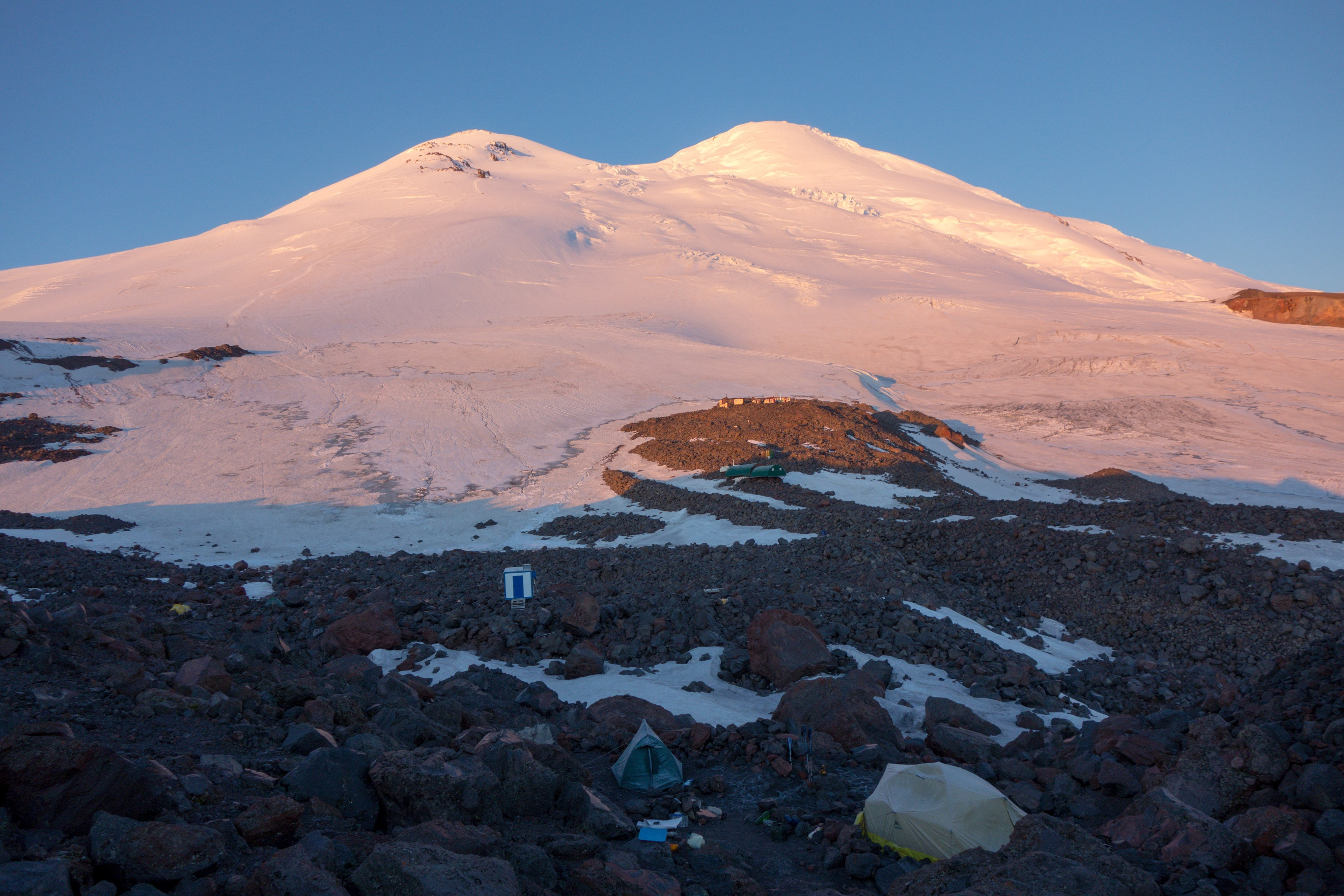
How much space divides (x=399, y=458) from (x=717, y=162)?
11358 centimetres

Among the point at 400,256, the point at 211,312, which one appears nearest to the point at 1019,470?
the point at 211,312

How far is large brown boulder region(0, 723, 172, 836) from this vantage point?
3146mm

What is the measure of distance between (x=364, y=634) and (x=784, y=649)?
491cm

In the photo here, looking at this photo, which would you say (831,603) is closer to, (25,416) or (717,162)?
(25,416)

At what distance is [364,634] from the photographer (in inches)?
346

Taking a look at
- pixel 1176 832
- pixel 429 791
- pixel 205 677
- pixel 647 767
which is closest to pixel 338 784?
pixel 429 791

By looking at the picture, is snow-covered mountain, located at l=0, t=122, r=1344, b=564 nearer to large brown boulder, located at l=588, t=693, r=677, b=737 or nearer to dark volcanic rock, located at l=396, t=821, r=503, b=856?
large brown boulder, located at l=588, t=693, r=677, b=737

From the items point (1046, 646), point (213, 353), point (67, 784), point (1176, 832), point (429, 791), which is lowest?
point (1046, 646)

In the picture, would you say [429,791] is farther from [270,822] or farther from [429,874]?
[429,874]

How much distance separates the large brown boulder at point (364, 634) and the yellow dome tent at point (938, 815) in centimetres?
610

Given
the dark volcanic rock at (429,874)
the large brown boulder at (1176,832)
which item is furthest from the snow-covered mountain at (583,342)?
the dark volcanic rock at (429,874)

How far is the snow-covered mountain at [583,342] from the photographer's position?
928 inches

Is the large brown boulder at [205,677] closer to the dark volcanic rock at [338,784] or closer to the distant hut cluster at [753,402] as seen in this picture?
the dark volcanic rock at [338,784]

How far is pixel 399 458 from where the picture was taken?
24141 millimetres
